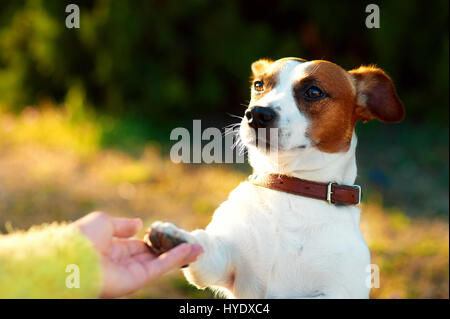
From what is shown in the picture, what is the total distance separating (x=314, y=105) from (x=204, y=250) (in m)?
0.87

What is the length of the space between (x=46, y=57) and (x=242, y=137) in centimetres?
493

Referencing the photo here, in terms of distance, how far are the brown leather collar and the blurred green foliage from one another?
4283mm

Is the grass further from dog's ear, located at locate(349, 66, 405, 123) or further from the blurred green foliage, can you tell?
dog's ear, located at locate(349, 66, 405, 123)

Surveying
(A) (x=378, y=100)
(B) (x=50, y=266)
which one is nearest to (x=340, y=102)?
(A) (x=378, y=100)

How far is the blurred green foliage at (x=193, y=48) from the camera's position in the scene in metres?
6.11

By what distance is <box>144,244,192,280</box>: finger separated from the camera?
1770mm

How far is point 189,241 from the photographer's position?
190cm

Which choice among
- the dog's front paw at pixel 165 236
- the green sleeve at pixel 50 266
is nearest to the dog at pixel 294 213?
the dog's front paw at pixel 165 236

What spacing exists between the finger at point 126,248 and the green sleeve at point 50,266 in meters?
0.15

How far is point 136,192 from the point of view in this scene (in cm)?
495

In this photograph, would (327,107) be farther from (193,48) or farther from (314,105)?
(193,48)

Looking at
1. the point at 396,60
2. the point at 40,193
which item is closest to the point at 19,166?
the point at 40,193

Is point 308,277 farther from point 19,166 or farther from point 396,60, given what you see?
point 396,60

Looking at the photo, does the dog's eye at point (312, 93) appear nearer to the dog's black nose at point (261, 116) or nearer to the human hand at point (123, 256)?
the dog's black nose at point (261, 116)
